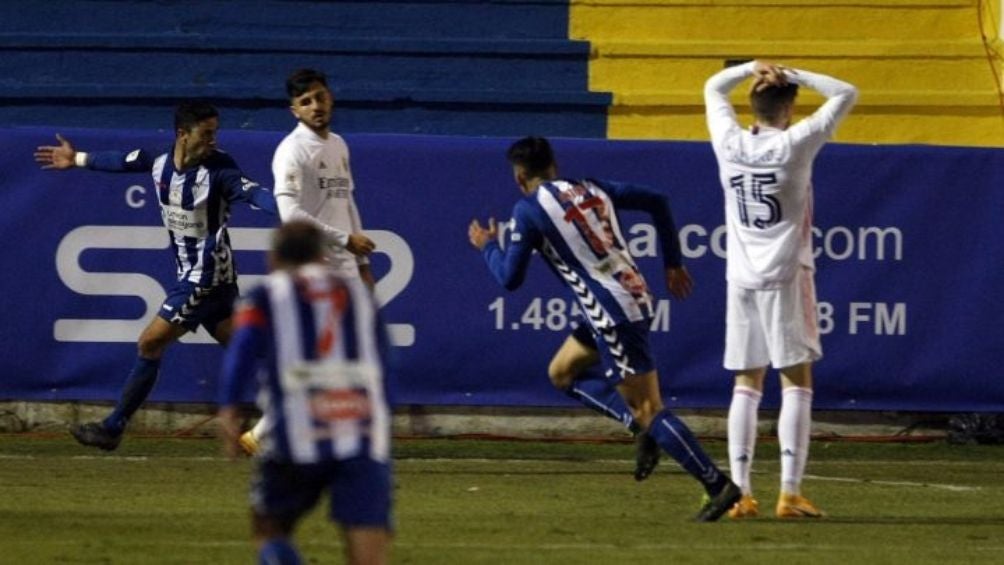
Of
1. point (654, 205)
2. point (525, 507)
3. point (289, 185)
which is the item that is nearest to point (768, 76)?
point (654, 205)

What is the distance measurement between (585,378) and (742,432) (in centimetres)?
96

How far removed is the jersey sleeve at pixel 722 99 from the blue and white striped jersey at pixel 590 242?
17.0 inches

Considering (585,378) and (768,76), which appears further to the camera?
(585,378)

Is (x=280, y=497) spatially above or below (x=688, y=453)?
above

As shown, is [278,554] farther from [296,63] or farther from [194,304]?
[296,63]

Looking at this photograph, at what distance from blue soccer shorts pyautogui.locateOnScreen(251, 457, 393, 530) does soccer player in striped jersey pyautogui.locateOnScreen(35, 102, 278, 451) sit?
598 centimetres

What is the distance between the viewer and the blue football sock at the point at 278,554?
646 centimetres

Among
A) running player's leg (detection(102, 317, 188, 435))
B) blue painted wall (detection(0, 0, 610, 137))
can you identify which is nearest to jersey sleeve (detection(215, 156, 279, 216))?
running player's leg (detection(102, 317, 188, 435))

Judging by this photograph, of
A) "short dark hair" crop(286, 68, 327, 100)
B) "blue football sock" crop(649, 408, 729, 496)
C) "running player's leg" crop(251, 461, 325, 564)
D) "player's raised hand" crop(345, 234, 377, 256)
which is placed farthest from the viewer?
"short dark hair" crop(286, 68, 327, 100)

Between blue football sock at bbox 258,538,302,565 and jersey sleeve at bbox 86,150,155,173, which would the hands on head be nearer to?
jersey sleeve at bbox 86,150,155,173

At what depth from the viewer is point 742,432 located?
409 inches

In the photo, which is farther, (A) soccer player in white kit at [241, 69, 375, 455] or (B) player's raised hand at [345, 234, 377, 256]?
(A) soccer player in white kit at [241, 69, 375, 455]

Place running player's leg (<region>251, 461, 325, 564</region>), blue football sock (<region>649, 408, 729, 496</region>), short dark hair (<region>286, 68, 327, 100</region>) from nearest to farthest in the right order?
running player's leg (<region>251, 461, 325, 564</region>), blue football sock (<region>649, 408, 729, 496</region>), short dark hair (<region>286, 68, 327, 100</region>)

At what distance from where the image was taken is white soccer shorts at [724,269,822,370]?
10281 mm
